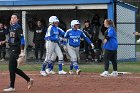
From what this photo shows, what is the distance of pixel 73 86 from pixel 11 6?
35.7 feet

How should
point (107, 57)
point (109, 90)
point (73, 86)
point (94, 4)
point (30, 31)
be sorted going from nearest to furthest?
1. point (109, 90)
2. point (73, 86)
3. point (107, 57)
4. point (94, 4)
5. point (30, 31)

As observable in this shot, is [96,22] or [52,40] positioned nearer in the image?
[52,40]

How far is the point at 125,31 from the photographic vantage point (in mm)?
21250

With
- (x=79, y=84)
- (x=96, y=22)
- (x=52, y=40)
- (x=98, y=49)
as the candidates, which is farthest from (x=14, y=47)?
(x=96, y=22)

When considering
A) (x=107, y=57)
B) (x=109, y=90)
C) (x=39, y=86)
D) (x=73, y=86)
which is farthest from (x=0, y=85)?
(x=107, y=57)

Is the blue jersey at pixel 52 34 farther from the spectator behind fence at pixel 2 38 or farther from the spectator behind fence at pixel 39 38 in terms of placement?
the spectator behind fence at pixel 2 38

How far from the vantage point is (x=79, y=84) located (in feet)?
41.2

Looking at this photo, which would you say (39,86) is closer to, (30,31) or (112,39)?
(112,39)

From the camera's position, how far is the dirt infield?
11.3 m

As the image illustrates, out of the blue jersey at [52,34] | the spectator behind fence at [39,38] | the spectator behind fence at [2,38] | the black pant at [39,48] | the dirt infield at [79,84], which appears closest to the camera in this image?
the dirt infield at [79,84]

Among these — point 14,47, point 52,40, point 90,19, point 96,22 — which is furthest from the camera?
A: point 90,19

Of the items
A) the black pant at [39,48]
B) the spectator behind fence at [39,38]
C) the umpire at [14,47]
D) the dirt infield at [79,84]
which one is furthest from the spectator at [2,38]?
the umpire at [14,47]

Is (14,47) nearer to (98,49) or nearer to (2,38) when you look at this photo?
(98,49)

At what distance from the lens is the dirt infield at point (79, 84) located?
1129cm
